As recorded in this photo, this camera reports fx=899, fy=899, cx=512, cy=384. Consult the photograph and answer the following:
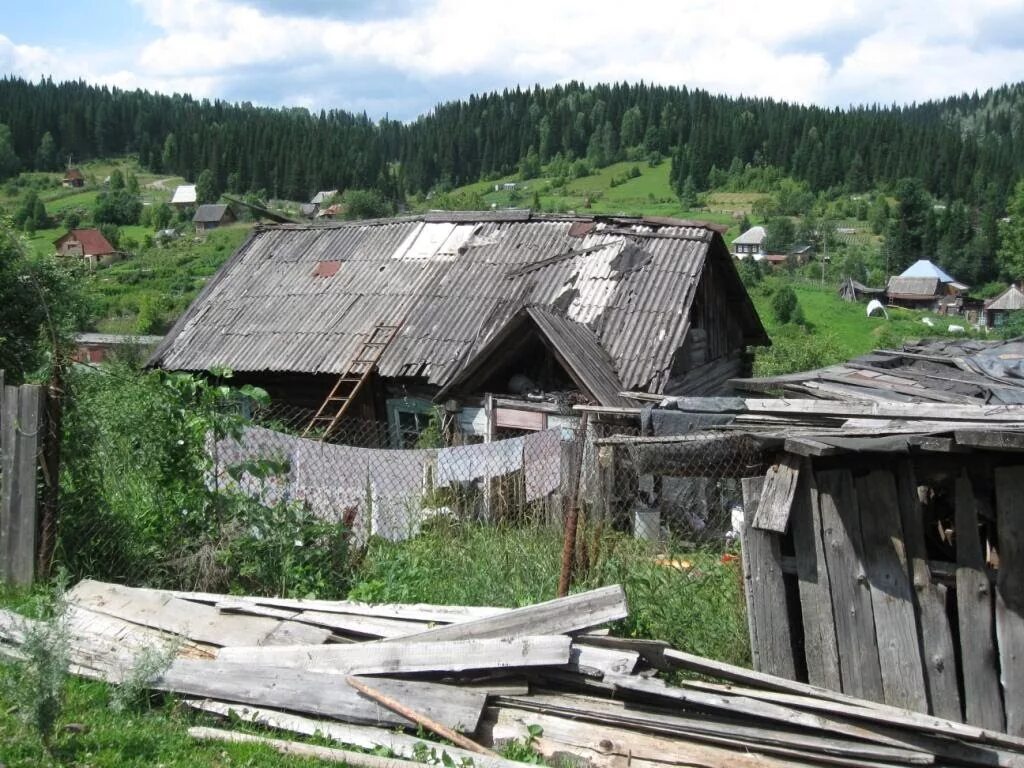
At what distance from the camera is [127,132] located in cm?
13262

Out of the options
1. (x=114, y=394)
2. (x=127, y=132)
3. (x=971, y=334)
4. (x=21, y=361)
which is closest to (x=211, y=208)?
(x=127, y=132)

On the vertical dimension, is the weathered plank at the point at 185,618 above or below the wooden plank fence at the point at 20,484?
below

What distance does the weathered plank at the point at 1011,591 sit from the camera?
182 inches

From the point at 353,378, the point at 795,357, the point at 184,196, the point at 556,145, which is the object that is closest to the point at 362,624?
the point at 353,378

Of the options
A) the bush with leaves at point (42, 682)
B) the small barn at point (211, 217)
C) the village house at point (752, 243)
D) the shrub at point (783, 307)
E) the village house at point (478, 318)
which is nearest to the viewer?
the bush with leaves at point (42, 682)

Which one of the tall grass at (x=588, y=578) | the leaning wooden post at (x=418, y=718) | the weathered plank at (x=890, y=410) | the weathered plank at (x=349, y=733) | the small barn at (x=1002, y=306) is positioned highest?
the small barn at (x=1002, y=306)

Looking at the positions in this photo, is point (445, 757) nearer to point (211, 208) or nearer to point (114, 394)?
point (114, 394)

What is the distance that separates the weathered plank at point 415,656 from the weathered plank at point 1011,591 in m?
2.26

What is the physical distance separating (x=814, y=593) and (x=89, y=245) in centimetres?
7295

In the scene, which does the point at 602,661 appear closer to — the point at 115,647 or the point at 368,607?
the point at 368,607

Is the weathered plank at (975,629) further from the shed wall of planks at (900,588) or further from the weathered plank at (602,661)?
the weathered plank at (602,661)

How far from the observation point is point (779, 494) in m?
4.93

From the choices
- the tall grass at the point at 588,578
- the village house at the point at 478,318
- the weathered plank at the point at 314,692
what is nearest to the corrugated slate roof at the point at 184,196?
the village house at the point at 478,318

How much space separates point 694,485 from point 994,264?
3117 inches
